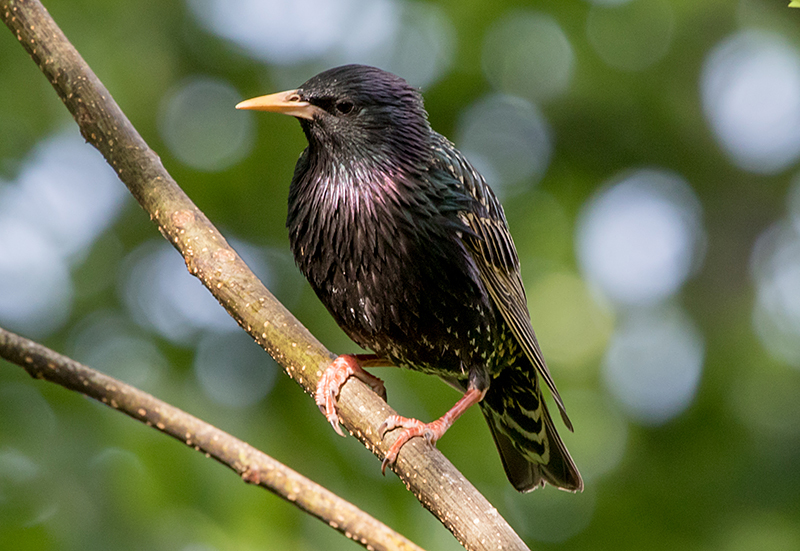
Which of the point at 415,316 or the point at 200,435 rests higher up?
the point at 415,316

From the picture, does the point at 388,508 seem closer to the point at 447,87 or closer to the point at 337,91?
the point at 337,91

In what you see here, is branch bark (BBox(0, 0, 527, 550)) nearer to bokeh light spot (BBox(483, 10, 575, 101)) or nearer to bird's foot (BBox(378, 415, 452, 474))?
bird's foot (BBox(378, 415, 452, 474))

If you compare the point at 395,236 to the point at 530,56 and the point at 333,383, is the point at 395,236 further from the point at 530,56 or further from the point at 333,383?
the point at 530,56

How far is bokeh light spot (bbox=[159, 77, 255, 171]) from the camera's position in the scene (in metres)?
5.24

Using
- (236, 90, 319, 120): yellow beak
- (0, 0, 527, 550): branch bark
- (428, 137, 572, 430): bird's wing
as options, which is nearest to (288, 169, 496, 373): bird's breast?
(428, 137, 572, 430): bird's wing

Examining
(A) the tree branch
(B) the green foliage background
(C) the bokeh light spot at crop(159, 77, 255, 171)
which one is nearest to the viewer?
(A) the tree branch

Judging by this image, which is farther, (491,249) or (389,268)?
(491,249)

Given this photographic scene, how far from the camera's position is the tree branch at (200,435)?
137 centimetres

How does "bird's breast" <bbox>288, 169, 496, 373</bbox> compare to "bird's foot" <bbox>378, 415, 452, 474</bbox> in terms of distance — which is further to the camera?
"bird's breast" <bbox>288, 169, 496, 373</bbox>

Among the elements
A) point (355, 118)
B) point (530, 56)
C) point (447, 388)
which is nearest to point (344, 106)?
point (355, 118)

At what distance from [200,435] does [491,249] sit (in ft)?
5.81

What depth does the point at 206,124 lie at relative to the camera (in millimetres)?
5547

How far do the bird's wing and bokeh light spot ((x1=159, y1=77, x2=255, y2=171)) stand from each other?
247 cm

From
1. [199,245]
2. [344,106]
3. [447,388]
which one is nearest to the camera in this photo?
[199,245]
